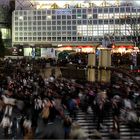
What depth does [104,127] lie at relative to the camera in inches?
873

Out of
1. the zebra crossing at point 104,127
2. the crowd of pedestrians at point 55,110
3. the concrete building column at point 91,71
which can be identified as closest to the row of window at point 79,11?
the concrete building column at point 91,71

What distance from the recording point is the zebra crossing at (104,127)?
20.9m

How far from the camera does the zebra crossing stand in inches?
822

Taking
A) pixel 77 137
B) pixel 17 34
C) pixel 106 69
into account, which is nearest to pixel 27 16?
pixel 17 34

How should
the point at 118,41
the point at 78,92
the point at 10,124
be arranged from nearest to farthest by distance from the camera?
the point at 10,124
the point at 78,92
the point at 118,41

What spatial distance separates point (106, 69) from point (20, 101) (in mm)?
15563

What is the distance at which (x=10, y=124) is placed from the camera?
72.6ft

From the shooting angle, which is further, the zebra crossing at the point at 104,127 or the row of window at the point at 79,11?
the row of window at the point at 79,11

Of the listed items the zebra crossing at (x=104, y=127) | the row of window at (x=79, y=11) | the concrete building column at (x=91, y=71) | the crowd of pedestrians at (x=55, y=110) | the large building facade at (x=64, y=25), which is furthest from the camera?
the large building facade at (x=64, y=25)

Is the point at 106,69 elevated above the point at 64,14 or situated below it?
below

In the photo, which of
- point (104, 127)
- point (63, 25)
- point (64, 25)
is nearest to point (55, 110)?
point (104, 127)

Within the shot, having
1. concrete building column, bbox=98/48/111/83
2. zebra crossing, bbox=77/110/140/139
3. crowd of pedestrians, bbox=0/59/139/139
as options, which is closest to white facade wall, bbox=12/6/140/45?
concrete building column, bbox=98/48/111/83

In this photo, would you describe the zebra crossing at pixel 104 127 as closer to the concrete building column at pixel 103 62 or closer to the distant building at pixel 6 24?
the concrete building column at pixel 103 62

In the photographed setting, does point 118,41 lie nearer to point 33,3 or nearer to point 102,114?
point 33,3
